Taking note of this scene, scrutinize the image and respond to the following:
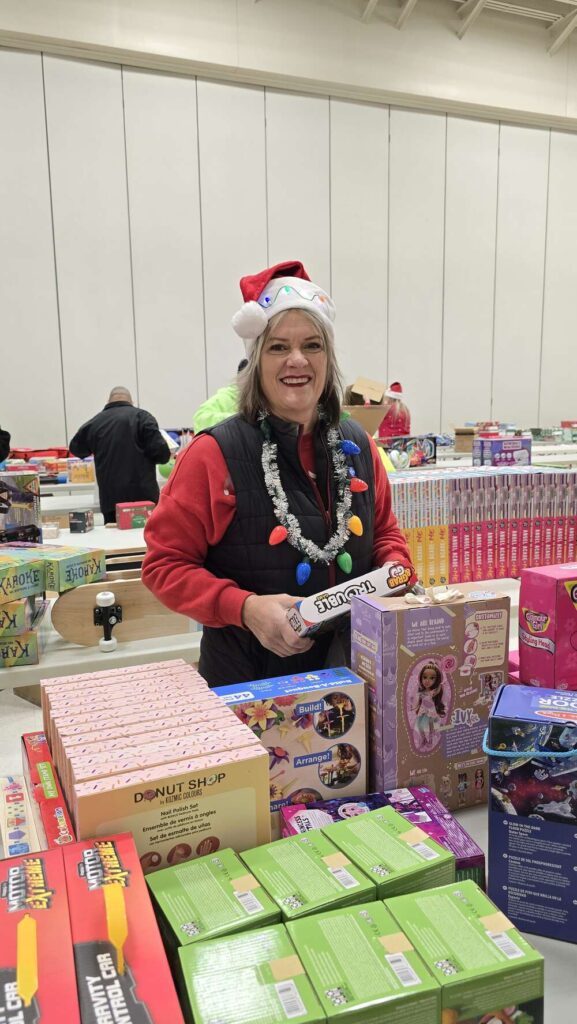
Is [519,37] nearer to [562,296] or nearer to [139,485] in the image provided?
[562,296]

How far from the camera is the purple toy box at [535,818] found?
98 centimetres

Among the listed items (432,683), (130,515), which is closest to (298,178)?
(130,515)

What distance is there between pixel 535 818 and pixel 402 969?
14.8 inches

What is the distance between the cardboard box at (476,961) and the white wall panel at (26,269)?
301 inches

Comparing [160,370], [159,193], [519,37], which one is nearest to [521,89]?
[519,37]

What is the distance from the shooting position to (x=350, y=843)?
3.04 ft

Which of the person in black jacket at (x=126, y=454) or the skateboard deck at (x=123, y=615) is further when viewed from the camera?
the person in black jacket at (x=126, y=454)

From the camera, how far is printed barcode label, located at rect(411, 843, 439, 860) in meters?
0.88

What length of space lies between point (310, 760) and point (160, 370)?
Answer: 7.54 m

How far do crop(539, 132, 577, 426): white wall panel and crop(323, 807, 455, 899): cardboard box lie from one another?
10218 millimetres

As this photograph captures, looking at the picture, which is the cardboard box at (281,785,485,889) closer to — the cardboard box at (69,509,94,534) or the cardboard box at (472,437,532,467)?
the cardboard box at (472,437,532,467)

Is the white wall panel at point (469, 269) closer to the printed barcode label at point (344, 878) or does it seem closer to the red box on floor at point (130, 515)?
the red box on floor at point (130, 515)

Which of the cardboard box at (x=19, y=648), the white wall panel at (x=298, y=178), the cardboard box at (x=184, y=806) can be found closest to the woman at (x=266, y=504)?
the cardboard box at (x=184, y=806)

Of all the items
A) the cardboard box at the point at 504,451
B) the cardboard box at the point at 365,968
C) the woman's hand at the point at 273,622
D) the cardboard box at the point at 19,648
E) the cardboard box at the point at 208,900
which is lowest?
the cardboard box at the point at 19,648
